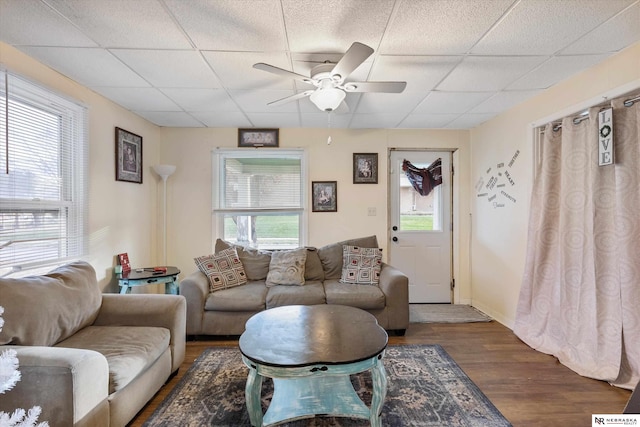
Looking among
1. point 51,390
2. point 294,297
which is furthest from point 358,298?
point 51,390

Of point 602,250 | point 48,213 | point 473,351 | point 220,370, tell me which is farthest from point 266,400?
point 602,250

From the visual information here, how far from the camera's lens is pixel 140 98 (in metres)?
2.90

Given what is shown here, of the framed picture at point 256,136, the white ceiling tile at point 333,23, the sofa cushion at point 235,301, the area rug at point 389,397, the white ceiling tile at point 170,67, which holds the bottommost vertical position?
the area rug at point 389,397

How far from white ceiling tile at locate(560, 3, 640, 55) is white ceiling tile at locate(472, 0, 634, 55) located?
0.21ft

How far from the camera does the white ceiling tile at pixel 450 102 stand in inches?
110

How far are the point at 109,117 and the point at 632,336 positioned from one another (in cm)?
468

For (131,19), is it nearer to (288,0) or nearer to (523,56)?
(288,0)

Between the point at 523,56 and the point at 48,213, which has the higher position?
the point at 523,56

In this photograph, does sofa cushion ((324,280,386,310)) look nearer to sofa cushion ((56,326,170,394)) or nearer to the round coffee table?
the round coffee table

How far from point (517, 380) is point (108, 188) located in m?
3.93

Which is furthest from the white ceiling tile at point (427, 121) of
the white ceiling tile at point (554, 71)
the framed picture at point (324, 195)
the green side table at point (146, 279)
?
the green side table at point (146, 279)

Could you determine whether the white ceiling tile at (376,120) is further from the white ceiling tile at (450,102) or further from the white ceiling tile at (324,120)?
the white ceiling tile at (450,102)

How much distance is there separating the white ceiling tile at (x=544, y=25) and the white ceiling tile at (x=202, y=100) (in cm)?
219

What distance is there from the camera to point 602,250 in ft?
7.15
